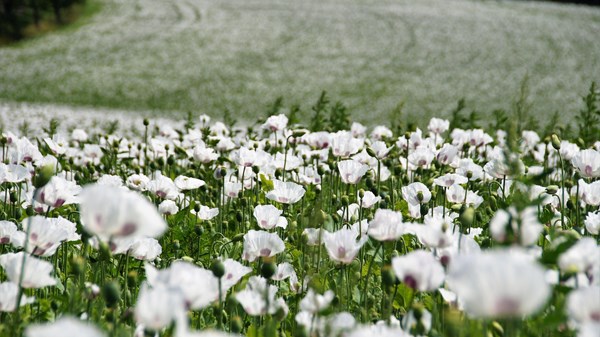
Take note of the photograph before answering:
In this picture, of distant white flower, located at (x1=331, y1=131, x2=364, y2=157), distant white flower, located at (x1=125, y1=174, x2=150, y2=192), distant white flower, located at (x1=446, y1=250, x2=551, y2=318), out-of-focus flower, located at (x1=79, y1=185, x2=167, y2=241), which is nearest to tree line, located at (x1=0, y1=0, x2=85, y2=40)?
distant white flower, located at (x1=125, y1=174, x2=150, y2=192)

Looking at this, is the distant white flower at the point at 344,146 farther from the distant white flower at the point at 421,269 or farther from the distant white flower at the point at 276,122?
the distant white flower at the point at 421,269

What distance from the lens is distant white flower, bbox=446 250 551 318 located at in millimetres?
997

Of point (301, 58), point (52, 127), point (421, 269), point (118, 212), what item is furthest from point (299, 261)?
point (301, 58)

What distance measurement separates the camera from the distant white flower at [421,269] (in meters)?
1.53

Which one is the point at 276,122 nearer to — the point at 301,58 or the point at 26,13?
the point at 301,58

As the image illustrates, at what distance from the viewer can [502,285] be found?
1016mm

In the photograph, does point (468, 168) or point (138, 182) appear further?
point (468, 168)

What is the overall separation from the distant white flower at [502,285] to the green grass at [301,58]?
707 inches

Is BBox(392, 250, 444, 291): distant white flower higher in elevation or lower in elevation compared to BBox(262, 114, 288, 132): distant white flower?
higher

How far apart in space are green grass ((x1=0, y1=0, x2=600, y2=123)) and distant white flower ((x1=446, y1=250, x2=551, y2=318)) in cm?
1797

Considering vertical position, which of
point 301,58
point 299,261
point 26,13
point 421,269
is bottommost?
point 301,58

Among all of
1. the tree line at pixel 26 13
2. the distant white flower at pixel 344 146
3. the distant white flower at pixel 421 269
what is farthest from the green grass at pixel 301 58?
the distant white flower at pixel 421 269

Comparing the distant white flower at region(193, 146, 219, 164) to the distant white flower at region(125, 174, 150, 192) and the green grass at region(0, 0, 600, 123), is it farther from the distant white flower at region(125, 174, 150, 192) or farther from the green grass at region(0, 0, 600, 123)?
the green grass at region(0, 0, 600, 123)

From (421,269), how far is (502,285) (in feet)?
1.72
